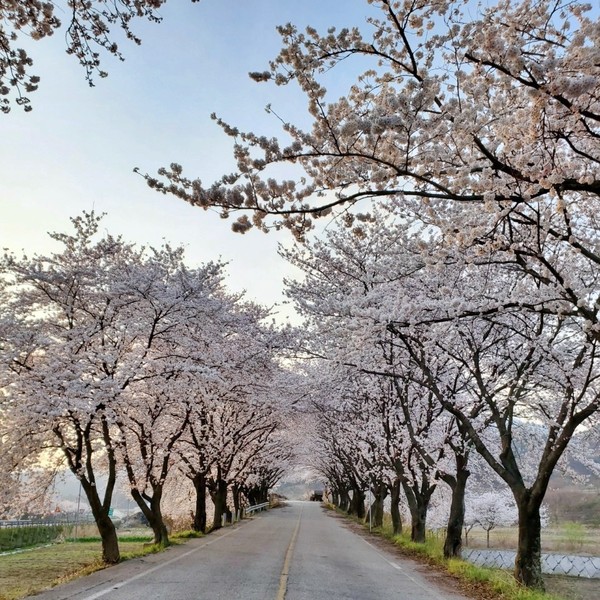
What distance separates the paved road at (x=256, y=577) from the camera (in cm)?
898

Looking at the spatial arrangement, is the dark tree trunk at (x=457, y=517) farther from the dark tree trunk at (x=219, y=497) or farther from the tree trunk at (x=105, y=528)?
the dark tree trunk at (x=219, y=497)

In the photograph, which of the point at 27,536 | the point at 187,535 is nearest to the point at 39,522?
the point at 27,536

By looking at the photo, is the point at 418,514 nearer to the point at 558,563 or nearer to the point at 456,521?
the point at 456,521

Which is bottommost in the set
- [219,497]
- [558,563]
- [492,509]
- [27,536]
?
[27,536]

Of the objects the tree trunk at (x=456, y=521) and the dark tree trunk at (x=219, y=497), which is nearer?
the tree trunk at (x=456, y=521)

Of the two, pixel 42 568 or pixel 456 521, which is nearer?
pixel 456 521

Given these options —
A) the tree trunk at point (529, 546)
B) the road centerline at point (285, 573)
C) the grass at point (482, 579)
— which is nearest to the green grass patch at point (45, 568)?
the road centerline at point (285, 573)

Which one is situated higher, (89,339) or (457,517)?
(89,339)

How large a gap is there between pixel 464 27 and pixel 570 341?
463 inches

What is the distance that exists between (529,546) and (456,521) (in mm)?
4758

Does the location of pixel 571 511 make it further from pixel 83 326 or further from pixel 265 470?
pixel 83 326

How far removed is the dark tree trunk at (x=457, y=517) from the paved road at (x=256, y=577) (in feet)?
4.08

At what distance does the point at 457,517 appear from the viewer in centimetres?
1544

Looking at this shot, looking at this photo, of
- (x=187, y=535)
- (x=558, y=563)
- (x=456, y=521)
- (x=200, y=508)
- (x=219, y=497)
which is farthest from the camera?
(x=558, y=563)
